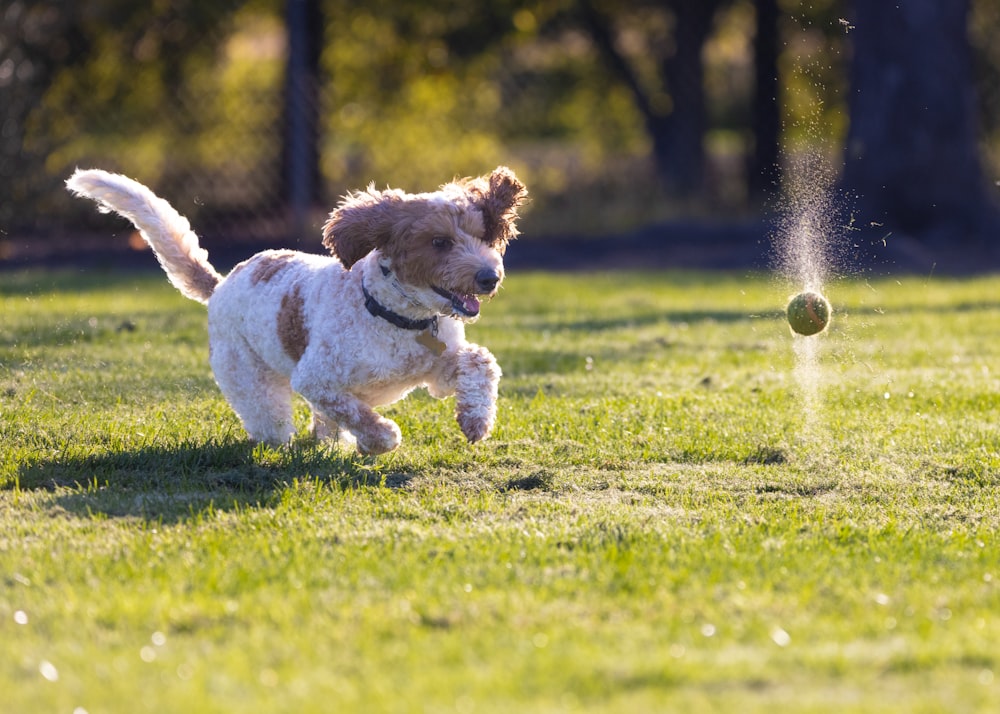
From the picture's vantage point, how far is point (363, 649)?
361cm

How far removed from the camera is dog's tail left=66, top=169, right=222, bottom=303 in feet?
21.6

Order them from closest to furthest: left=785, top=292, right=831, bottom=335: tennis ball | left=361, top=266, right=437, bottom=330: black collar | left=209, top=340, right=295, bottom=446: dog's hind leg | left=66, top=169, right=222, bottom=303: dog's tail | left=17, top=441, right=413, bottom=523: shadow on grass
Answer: left=17, top=441, right=413, bottom=523: shadow on grass
left=361, top=266, right=437, bottom=330: black collar
left=209, top=340, right=295, bottom=446: dog's hind leg
left=66, top=169, right=222, bottom=303: dog's tail
left=785, top=292, right=831, bottom=335: tennis ball

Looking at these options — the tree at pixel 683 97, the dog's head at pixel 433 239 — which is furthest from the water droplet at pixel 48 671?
the tree at pixel 683 97

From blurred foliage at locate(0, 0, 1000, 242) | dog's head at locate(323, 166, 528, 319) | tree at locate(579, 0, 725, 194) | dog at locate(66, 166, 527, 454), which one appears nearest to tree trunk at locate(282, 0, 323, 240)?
blurred foliage at locate(0, 0, 1000, 242)

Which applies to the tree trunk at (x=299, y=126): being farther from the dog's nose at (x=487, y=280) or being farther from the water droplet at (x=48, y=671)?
the water droplet at (x=48, y=671)

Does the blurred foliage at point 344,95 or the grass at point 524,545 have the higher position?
the blurred foliage at point 344,95

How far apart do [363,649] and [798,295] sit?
3.96m

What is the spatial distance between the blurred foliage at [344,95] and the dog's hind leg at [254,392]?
931cm

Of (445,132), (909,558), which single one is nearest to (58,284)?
(445,132)

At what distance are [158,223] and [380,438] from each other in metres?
1.85

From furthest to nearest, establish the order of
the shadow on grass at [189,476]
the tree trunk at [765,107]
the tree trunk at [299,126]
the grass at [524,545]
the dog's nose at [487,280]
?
1. the tree trunk at [765,107]
2. the tree trunk at [299,126]
3. the dog's nose at [487,280]
4. the shadow on grass at [189,476]
5. the grass at [524,545]

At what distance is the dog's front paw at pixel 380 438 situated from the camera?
224 inches

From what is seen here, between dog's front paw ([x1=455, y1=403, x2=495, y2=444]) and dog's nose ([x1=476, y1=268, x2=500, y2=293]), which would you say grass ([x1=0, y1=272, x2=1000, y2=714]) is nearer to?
dog's front paw ([x1=455, y1=403, x2=495, y2=444])

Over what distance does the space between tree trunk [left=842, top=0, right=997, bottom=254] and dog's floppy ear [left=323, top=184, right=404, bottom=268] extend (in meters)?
10.5
